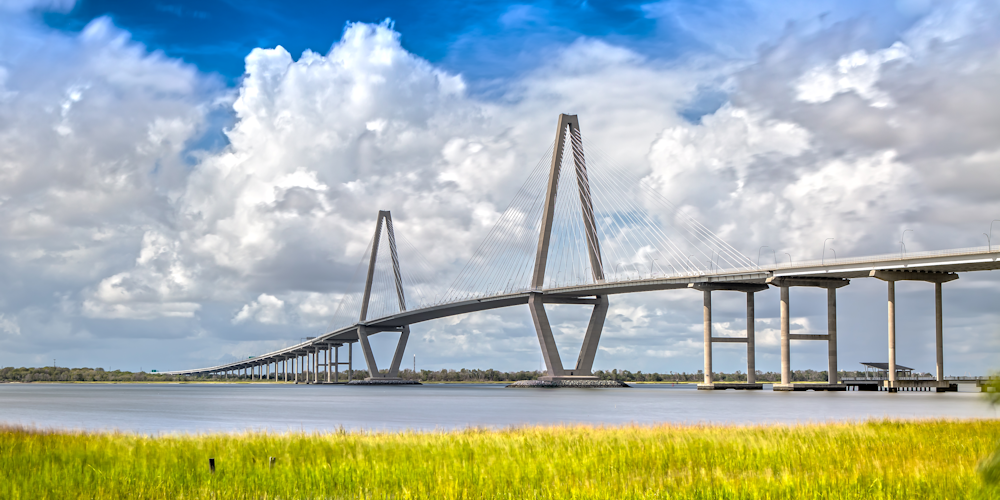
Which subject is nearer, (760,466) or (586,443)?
(760,466)

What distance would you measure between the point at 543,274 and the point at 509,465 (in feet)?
238

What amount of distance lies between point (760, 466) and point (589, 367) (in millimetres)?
80609

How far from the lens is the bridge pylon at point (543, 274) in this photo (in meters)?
87.8

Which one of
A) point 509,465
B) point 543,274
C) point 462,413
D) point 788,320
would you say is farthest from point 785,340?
point 509,465

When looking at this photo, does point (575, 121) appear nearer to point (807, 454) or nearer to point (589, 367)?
point (589, 367)

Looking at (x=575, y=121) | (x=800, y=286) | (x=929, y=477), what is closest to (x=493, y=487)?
(x=929, y=477)


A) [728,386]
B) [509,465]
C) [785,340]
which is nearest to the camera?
[509,465]

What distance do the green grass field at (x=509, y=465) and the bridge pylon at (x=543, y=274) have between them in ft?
210

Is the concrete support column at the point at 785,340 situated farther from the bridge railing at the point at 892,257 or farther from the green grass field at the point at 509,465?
the green grass field at the point at 509,465

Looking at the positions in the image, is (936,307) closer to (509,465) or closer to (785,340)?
(785,340)

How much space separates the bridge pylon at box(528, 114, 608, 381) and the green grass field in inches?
2523

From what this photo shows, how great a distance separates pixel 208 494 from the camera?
13578 mm

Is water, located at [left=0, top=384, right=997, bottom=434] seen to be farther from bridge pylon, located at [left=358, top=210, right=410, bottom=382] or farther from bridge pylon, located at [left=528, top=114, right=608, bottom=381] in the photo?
bridge pylon, located at [left=358, top=210, right=410, bottom=382]

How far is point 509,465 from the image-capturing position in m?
16.8
